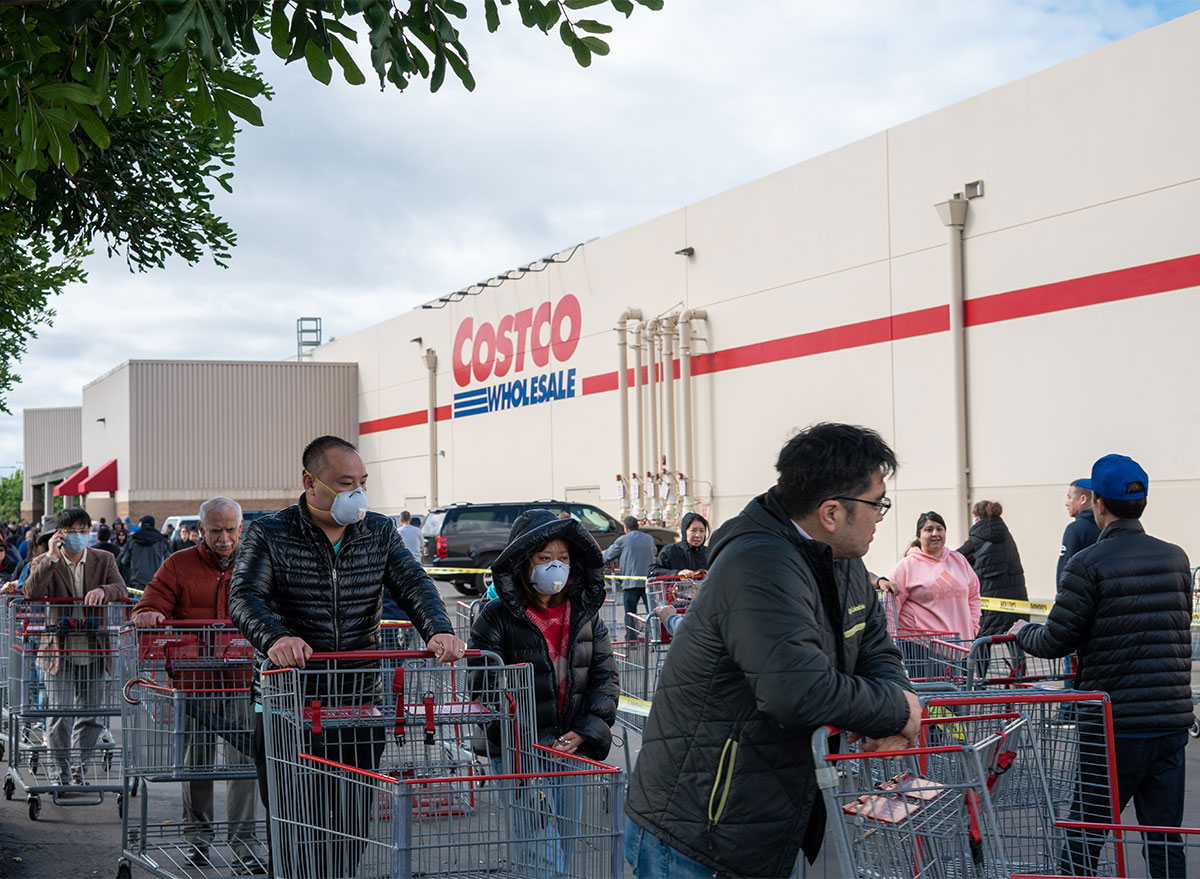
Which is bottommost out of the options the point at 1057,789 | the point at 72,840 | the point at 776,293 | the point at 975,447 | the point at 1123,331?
the point at 72,840

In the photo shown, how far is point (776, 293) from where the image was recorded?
24203 mm

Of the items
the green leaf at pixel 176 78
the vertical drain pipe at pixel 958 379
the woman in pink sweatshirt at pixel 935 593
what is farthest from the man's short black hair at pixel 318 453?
the vertical drain pipe at pixel 958 379

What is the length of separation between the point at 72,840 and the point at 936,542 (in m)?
5.97

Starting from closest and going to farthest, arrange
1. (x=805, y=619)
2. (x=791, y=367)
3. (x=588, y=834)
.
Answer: (x=805, y=619) < (x=588, y=834) < (x=791, y=367)

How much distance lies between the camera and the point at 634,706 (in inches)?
304

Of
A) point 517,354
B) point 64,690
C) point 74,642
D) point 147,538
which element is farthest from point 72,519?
point 517,354

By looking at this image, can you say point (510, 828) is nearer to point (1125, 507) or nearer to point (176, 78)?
point (176, 78)

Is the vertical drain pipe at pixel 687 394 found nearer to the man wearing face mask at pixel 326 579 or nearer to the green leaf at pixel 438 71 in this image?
the man wearing face mask at pixel 326 579

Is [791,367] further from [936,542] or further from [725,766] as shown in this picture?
[725,766]

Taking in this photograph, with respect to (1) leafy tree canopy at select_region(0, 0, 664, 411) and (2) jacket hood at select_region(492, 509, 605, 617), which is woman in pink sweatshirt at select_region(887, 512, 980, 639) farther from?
(1) leafy tree canopy at select_region(0, 0, 664, 411)

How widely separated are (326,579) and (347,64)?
2.14 meters

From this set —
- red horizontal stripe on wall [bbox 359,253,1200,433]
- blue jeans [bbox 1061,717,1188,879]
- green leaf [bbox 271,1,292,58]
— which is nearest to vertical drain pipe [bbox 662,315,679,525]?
red horizontal stripe on wall [bbox 359,253,1200,433]

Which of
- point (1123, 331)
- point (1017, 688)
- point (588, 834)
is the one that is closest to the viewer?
point (588, 834)

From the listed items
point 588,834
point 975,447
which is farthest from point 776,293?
point 588,834
